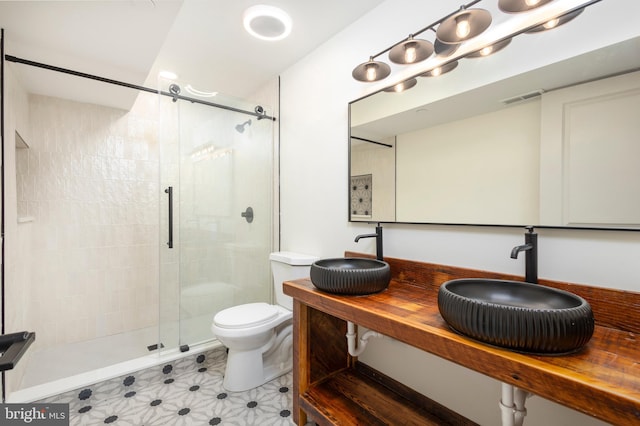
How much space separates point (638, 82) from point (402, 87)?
891mm

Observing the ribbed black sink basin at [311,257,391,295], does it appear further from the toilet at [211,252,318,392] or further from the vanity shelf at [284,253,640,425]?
the toilet at [211,252,318,392]

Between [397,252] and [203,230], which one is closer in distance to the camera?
[397,252]

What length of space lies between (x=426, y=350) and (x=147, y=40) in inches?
82.4

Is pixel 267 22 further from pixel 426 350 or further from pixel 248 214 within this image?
pixel 426 350

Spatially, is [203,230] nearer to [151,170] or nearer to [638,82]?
[151,170]

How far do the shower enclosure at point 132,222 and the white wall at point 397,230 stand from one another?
0.42m

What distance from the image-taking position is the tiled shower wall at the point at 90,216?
7.67ft

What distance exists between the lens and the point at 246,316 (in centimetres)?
187

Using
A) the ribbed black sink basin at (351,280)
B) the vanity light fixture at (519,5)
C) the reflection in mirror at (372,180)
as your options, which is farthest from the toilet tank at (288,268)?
the vanity light fixture at (519,5)

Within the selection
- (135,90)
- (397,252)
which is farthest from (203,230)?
(397,252)

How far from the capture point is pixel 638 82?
3.07 ft

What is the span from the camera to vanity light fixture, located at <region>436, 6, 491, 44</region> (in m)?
1.15

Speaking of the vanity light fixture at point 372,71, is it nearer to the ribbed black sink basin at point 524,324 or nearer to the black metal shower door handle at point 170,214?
the ribbed black sink basin at point 524,324

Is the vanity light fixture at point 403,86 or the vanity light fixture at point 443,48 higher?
the vanity light fixture at point 443,48
